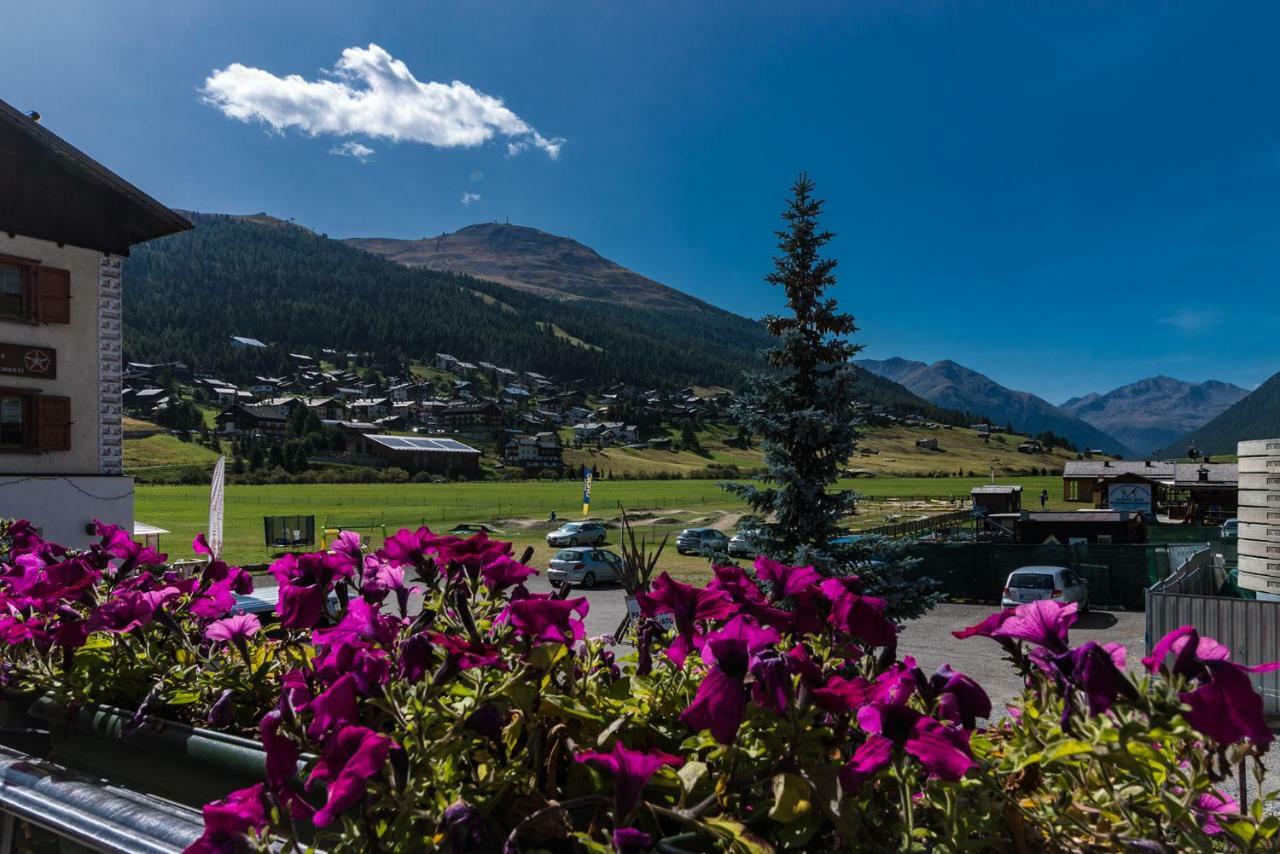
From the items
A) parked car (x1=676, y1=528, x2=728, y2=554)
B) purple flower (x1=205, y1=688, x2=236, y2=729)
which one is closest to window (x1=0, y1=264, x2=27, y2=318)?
purple flower (x1=205, y1=688, x2=236, y2=729)

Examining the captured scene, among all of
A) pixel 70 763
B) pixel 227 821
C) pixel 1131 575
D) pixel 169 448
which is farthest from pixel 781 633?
pixel 169 448

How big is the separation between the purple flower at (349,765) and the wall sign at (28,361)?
2429 centimetres

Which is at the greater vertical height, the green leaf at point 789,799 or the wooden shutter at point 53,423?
the wooden shutter at point 53,423

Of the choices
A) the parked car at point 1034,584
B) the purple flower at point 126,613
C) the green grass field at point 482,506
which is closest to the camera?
the purple flower at point 126,613

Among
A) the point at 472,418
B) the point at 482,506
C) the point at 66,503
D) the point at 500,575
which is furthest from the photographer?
the point at 472,418

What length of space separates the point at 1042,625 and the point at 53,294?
25018 millimetres

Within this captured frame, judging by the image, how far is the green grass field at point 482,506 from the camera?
52406 millimetres

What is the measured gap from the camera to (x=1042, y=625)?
1309 millimetres

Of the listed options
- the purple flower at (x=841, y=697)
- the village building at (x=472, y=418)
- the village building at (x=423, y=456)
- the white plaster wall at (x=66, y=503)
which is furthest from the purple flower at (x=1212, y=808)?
the village building at (x=472, y=418)

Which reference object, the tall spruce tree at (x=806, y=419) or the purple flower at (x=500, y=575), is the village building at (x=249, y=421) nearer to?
the tall spruce tree at (x=806, y=419)

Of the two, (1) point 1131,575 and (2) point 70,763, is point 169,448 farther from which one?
(2) point 70,763

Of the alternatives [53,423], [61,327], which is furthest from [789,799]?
[61,327]

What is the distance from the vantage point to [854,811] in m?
1.11

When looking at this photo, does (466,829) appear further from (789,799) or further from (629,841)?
(789,799)
